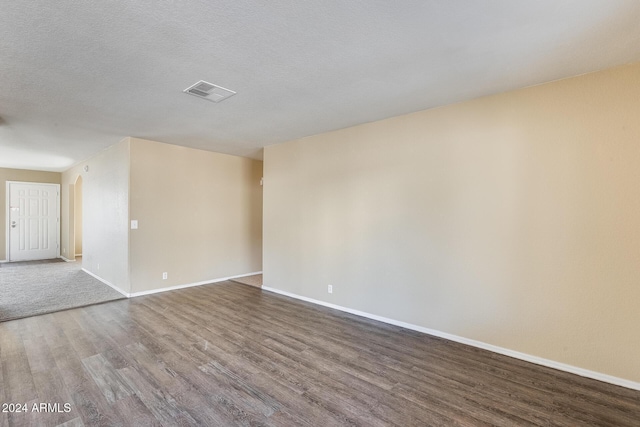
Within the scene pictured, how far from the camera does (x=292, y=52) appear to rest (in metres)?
2.10

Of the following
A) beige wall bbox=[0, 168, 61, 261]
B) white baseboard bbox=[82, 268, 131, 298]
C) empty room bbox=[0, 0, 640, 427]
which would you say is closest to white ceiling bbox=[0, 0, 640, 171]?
empty room bbox=[0, 0, 640, 427]

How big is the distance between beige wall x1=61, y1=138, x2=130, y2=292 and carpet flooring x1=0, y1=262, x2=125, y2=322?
260 millimetres

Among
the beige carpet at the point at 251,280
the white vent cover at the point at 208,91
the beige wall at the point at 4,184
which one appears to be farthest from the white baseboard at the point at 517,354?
the beige wall at the point at 4,184

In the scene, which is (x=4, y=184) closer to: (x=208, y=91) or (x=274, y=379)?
(x=208, y=91)

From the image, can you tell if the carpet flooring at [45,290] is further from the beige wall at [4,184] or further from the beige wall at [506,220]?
the beige wall at [506,220]

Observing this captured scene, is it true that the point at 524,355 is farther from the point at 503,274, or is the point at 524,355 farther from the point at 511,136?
the point at 511,136

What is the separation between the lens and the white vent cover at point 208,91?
103 inches

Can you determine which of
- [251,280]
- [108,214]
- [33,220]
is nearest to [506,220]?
[251,280]

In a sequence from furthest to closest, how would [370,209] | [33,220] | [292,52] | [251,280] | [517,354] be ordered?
[33,220] → [251,280] → [370,209] → [517,354] → [292,52]

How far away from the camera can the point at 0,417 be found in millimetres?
1827

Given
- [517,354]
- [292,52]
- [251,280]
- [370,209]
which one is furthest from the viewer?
[251,280]

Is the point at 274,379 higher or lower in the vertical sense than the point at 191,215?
lower

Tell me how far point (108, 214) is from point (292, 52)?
4.85 meters

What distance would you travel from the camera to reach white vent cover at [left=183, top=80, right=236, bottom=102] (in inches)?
103
